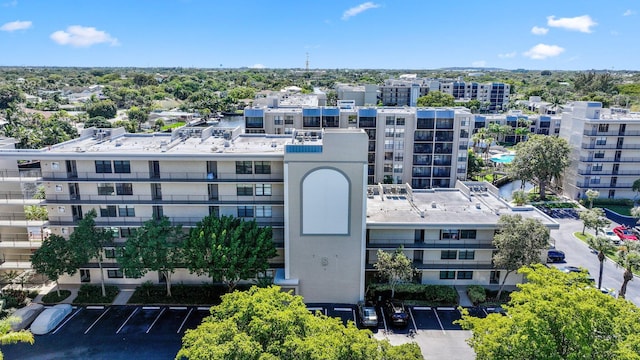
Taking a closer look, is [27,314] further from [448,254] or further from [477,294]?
[477,294]

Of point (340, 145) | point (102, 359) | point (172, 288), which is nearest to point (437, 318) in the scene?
point (340, 145)

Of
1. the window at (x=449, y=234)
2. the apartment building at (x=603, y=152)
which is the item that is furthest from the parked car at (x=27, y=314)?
the apartment building at (x=603, y=152)

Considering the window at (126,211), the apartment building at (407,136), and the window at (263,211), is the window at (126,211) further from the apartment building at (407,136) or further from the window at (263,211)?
the apartment building at (407,136)

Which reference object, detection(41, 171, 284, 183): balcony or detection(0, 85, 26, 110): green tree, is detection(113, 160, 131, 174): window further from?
detection(0, 85, 26, 110): green tree

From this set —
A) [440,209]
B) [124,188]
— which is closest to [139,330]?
[124,188]

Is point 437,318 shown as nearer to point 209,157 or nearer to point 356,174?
point 356,174

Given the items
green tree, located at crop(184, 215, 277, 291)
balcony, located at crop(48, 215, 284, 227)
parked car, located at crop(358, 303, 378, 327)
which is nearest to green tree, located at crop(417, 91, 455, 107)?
balcony, located at crop(48, 215, 284, 227)
